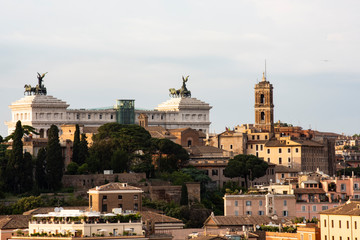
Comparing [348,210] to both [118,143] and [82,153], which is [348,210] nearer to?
[82,153]

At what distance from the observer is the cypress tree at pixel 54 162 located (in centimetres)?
13450

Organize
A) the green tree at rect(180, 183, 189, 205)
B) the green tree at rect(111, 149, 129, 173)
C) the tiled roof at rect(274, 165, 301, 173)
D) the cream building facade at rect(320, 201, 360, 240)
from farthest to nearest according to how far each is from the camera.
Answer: the tiled roof at rect(274, 165, 301, 173) < the green tree at rect(111, 149, 129, 173) < the green tree at rect(180, 183, 189, 205) < the cream building facade at rect(320, 201, 360, 240)

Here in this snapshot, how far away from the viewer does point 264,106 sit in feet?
604

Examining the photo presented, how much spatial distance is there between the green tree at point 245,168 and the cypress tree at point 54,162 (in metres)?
22.6

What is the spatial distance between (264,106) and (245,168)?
34767 mm

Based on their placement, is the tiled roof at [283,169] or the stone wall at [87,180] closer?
the stone wall at [87,180]

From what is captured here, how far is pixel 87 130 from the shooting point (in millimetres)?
176500

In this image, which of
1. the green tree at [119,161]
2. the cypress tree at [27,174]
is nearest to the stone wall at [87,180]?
the green tree at [119,161]

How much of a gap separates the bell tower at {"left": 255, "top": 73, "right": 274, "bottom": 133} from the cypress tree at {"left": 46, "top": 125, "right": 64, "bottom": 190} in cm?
4953

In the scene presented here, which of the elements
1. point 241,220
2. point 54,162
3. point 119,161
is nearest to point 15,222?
point 241,220

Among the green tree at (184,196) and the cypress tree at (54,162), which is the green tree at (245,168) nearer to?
the green tree at (184,196)

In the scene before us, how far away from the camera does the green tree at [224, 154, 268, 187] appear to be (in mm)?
150125

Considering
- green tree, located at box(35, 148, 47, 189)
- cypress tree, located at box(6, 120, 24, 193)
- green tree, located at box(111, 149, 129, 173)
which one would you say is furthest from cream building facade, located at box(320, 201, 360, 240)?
green tree, located at box(111, 149, 129, 173)

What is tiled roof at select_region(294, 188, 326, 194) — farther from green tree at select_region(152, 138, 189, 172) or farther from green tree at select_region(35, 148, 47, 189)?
green tree at select_region(152, 138, 189, 172)
